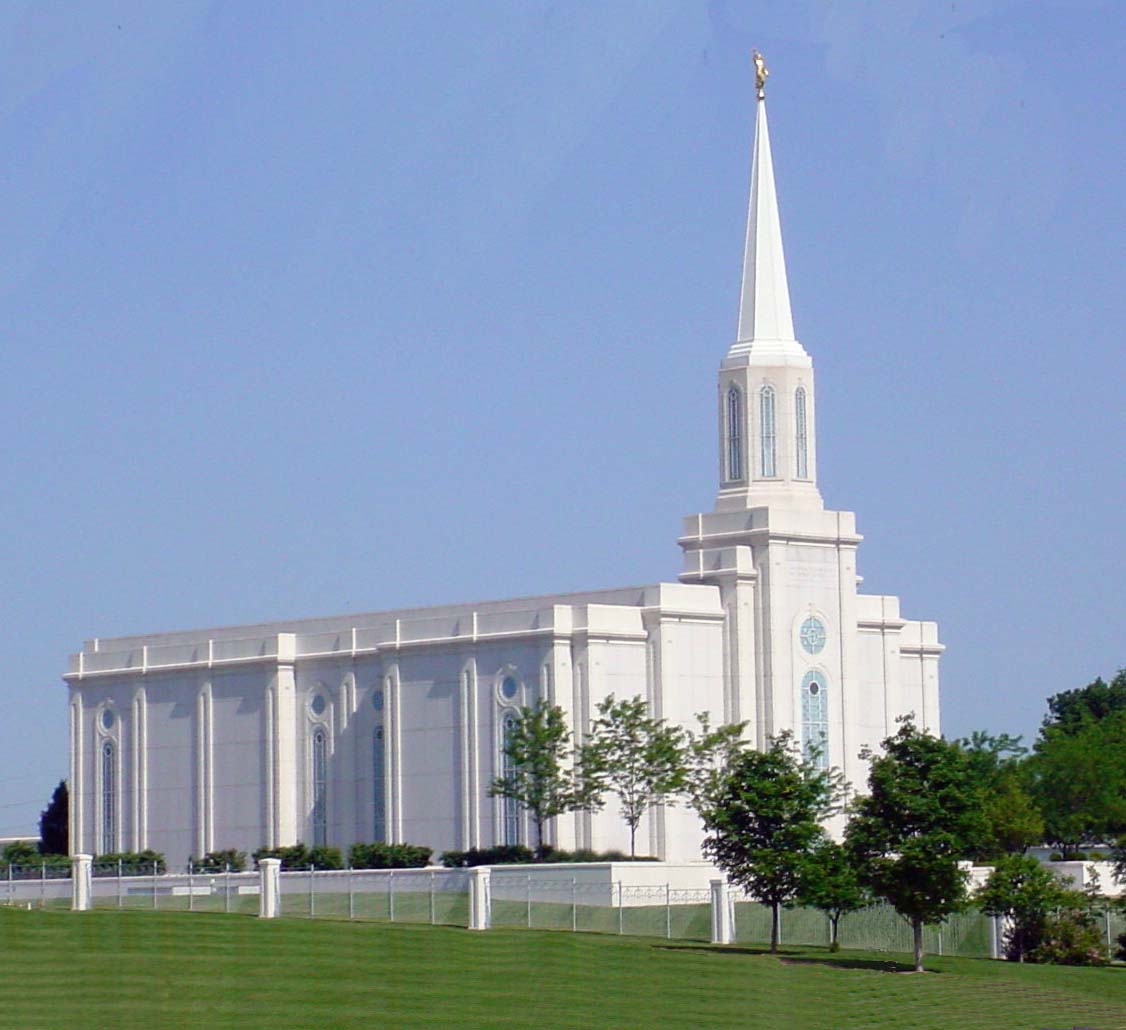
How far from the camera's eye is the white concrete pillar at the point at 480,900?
6388 centimetres

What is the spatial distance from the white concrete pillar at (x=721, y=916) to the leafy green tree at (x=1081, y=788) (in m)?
27.8

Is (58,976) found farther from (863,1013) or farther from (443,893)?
(443,893)

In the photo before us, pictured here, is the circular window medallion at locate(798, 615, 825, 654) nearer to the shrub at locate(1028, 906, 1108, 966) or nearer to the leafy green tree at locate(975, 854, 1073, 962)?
the leafy green tree at locate(975, 854, 1073, 962)

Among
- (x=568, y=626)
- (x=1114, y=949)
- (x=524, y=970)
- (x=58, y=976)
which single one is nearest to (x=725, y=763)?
(x=568, y=626)

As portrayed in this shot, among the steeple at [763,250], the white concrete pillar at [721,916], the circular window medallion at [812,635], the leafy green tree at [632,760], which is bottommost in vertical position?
the white concrete pillar at [721,916]

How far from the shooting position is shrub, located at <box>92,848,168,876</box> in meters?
96.1

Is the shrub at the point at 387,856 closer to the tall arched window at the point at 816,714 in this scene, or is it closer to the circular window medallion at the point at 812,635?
the tall arched window at the point at 816,714

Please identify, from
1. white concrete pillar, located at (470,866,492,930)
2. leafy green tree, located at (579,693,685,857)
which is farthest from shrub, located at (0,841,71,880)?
white concrete pillar, located at (470,866,492,930)

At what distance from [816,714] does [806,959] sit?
34489 mm

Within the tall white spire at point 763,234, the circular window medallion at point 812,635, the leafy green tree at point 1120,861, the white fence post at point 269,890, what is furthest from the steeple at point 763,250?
the white fence post at point 269,890

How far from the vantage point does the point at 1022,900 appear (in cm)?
6494

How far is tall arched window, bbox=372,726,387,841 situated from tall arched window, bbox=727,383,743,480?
1446cm

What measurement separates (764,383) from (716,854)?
32.0 m

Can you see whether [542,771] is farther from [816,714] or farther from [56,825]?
[56,825]
